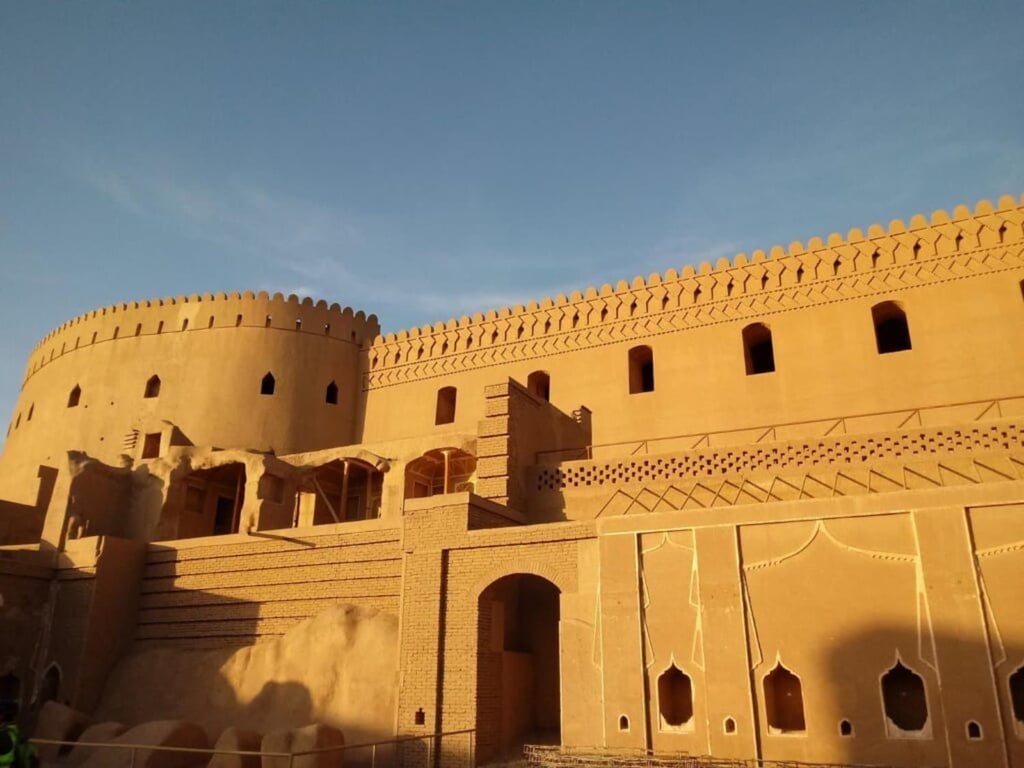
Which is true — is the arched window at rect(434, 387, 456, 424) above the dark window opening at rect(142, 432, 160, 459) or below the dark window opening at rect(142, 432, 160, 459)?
above

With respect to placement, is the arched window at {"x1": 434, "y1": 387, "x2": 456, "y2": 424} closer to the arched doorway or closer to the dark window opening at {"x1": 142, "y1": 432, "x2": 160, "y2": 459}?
the dark window opening at {"x1": 142, "y1": 432, "x2": 160, "y2": 459}

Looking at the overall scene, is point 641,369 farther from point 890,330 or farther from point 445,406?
point 890,330

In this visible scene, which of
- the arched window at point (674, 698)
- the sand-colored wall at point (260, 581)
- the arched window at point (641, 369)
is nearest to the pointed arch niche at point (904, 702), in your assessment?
the arched window at point (674, 698)

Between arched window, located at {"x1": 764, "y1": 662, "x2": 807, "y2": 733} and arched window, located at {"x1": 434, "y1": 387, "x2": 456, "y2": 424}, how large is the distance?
44.3 feet

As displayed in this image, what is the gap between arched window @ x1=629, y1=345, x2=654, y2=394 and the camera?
1967 cm

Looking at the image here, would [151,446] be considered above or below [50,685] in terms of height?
above

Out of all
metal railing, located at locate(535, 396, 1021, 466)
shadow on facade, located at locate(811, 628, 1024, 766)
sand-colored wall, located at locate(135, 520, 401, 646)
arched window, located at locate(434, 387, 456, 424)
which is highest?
arched window, located at locate(434, 387, 456, 424)

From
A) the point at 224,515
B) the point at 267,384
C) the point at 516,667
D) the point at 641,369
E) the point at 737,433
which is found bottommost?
the point at 516,667

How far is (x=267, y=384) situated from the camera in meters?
24.3

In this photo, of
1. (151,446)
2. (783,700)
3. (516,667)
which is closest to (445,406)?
(151,446)

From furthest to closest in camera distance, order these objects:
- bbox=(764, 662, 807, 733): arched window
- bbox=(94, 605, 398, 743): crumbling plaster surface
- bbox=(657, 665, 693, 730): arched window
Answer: bbox=(94, 605, 398, 743): crumbling plaster surface, bbox=(657, 665, 693, 730): arched window, bbox=(764, 662, 807, 733): arched window

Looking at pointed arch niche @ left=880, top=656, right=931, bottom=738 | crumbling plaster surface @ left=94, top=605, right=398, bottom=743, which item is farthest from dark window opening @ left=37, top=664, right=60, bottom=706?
pointed arch niche @ left=880, top=656, right=931, bottom=738

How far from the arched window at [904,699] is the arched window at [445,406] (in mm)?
14444

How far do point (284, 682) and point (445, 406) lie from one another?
10173 mm
